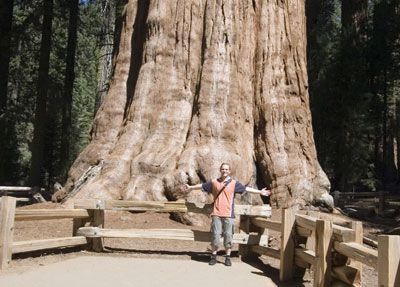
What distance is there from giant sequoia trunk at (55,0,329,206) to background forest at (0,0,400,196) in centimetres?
→ 1007

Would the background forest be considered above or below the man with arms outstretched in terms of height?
above

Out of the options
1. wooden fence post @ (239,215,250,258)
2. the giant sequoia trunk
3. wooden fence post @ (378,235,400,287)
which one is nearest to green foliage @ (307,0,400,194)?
the giant sequoia trunk

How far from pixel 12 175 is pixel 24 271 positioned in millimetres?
25362

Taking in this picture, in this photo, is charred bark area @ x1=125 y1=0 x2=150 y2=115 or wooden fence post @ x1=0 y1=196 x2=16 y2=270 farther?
charred bark area @ x1=125 y1=0 x2=150 y2=115

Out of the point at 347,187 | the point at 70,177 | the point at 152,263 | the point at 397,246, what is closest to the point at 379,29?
the point at 347,187

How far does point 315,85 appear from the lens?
28.6m

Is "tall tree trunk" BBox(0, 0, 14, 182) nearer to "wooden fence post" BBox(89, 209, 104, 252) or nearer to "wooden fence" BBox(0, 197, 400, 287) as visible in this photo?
"wooden fence" BBox(0, 197, 400, 287)

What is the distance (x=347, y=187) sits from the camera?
27.9m

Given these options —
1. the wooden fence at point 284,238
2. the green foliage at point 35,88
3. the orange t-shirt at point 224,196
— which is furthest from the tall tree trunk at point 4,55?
the orange t-shirt at point 224,196

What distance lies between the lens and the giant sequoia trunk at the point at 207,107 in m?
12.2

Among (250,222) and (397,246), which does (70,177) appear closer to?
(250,222)

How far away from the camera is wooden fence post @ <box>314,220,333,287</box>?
20.6ft

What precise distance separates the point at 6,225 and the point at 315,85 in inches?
908

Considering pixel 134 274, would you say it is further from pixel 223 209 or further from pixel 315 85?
pixel 315 85
